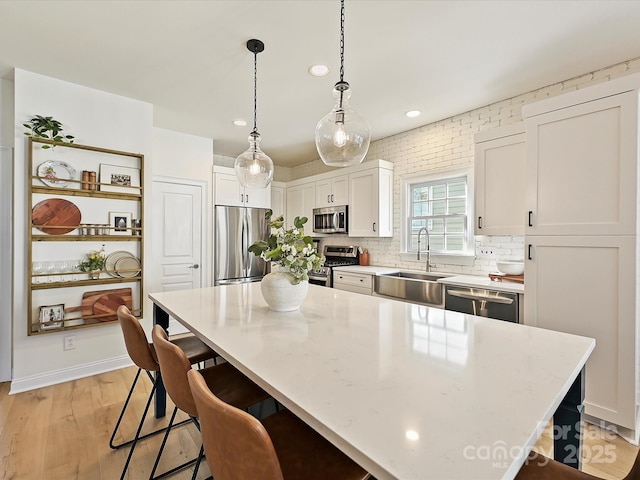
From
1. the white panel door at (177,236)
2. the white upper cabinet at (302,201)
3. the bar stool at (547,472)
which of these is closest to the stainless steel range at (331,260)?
the white upper cabinet at (302,201)

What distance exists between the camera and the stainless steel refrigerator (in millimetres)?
4434

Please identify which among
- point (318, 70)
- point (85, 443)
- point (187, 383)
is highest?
point (318, 70)

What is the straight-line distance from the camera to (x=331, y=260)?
5.16 m

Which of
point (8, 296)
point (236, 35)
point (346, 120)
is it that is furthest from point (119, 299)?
point (346, 120)

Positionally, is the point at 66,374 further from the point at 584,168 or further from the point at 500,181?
the point at 584,168

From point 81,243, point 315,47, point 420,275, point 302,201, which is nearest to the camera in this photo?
point 315,47

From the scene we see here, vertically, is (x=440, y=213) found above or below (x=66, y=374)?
above

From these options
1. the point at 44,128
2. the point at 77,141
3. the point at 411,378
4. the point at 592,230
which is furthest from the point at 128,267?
the point at 592,230

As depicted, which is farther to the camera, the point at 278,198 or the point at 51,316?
the point at 278,198

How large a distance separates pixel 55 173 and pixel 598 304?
446 centimetres

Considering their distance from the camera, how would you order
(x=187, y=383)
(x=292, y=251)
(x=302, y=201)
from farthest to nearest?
(x=302, y=201) < (x=292, y=251) < (x=187, y=383)

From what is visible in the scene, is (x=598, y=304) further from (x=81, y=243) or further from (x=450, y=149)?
(x=81, y=243)

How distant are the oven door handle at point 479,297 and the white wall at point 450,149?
68cm

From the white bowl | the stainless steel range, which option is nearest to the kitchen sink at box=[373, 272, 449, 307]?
the white bowl
